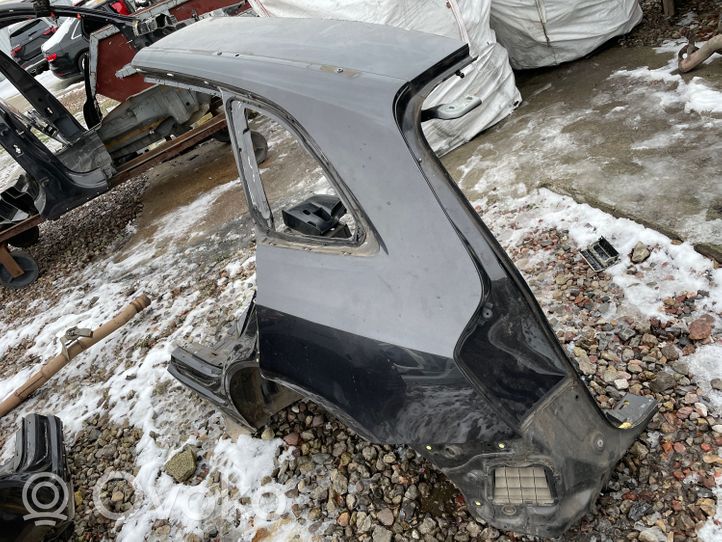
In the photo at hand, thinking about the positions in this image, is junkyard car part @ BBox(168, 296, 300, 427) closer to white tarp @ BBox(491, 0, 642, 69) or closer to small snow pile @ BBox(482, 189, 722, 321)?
small snow pile @ BBox(482, 189, 722, 321)

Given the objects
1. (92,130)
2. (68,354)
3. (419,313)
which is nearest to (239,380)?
(419,313)

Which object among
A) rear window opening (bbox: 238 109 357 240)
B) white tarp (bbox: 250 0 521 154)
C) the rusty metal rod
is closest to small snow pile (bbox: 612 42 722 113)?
white tarp (bbox: 250 0 521 154)

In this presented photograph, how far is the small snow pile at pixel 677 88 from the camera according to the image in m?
3.67

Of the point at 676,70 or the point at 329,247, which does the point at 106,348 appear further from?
the point at 676,70

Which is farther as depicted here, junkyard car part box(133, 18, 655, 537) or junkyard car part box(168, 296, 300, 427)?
junkyard car part box(168, 296, 300, 427)

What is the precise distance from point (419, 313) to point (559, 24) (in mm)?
4659

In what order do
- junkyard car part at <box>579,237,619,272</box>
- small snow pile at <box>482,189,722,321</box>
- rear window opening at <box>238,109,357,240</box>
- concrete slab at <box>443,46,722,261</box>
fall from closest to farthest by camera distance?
rear window opening at <box>238,109,357,240</box> → small snow pile at <box>482,189,722,321</box> → junkyard car part at <box>579,237,619,272</box> → concrete slab at <box>443,46,722,261</box>

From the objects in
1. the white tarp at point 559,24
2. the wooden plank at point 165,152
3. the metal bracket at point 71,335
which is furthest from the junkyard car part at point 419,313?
the wooden plank at point 165,152

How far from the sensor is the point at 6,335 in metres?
4.73

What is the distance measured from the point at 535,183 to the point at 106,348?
3.73 metres

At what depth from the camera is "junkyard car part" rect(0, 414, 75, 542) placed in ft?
7.78

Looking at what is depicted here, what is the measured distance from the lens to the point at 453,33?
4.22 m

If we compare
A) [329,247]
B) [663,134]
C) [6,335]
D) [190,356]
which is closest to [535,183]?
[663,134]

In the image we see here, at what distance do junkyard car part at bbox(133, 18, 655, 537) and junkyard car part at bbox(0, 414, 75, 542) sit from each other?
1854mm
